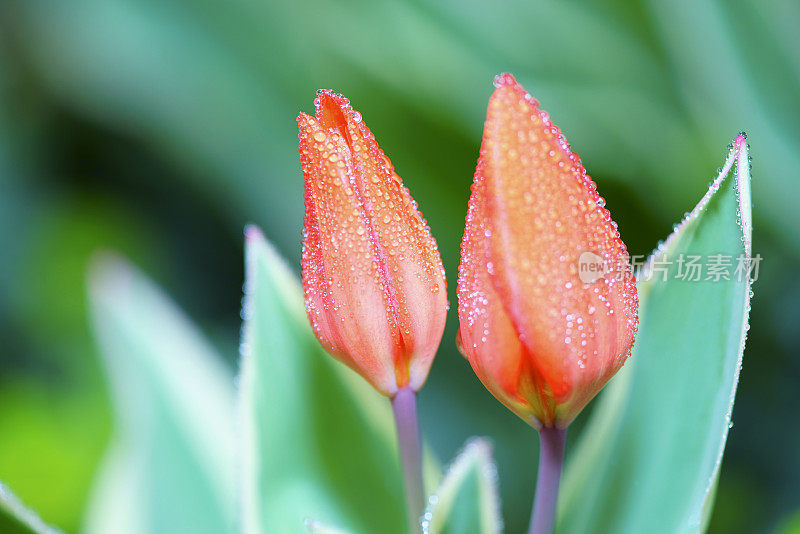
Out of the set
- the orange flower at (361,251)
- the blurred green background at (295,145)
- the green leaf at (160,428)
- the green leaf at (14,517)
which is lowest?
the green leaf at (14,517)

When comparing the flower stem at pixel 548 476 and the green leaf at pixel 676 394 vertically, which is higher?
the green leaf at pixel 676 394

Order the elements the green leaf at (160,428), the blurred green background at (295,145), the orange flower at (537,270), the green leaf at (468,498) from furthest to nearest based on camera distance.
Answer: the blurred green background at (295,145), the green leaf at (160,428), the green leaf at (468,498), the orange flower at (537,270)

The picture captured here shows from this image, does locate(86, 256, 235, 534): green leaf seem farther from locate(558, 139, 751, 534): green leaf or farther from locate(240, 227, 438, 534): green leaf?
locate(558, 139, 751, 534): green leaf

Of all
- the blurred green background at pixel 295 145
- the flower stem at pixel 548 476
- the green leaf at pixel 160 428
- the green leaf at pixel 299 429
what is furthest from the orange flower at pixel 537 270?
the blurred green background at pixel 295 145

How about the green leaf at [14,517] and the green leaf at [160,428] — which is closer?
the green leaf at [14,517]

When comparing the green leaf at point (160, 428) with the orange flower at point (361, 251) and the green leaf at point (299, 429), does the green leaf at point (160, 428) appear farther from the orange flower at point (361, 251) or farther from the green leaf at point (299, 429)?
the orange flower at point (361, 251)

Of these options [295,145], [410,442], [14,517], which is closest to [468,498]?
[410,442]

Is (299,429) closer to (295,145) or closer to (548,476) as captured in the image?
(548,476)

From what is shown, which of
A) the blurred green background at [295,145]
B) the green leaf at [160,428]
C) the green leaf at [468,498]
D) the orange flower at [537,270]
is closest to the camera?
the orange flower at [537,270]
